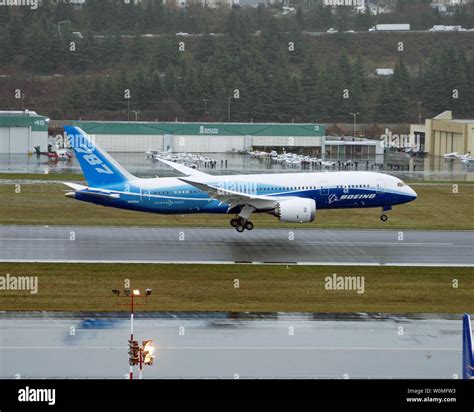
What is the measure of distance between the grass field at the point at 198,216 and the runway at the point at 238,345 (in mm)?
26728

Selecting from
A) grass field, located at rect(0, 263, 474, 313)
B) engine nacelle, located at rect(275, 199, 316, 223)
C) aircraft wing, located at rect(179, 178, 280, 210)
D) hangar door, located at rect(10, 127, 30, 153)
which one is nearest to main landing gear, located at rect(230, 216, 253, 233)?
aircraft wing, located at rect(179, 178, 280, 210)

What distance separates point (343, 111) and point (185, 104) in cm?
2886

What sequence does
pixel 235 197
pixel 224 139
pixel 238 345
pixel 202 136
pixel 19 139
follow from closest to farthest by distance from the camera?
pixel 238 345 < pixel 235 197 < pixel 19 139 < pixel 202 136 < pixel 224 139

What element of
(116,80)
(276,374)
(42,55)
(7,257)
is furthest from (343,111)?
(276,374)

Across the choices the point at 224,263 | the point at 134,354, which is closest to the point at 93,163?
the point at 224,263

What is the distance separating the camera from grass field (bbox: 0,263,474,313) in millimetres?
33969

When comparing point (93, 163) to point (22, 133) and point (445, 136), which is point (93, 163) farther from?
point (445, 136)

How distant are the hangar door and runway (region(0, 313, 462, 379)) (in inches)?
3733

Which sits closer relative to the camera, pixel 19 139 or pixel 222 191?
pixel 222 191

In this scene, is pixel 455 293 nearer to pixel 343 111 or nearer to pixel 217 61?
pixel 343 111

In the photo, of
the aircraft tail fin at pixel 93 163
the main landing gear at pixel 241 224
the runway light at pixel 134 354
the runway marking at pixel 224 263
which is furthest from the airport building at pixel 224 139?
the runway light at pixel 134 354

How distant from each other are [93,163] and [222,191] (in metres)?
7.58

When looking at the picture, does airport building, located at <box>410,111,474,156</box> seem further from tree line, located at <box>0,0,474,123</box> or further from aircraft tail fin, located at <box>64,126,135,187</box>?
aircraft tail fin, located at <box>64,126,135,187</box>

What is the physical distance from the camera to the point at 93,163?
52656mm
